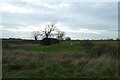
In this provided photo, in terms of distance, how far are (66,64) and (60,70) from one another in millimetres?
1652

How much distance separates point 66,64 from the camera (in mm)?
10672

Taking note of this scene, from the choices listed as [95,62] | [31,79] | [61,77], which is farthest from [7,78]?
[95,62]

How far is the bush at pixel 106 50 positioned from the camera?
11.1m

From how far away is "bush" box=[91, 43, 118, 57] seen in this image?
36.4 feet

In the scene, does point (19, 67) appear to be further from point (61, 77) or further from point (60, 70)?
point (61, 77)

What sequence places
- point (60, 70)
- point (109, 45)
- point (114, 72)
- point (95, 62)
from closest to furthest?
point (114, 72) → point (60, 70) → point (95, 62) → point (109, 45)

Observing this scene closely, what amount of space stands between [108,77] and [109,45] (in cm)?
490

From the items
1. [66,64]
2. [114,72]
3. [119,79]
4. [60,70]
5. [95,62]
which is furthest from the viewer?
[66,64]

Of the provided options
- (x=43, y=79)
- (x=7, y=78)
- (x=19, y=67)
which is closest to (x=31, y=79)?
(x=43, y=79)

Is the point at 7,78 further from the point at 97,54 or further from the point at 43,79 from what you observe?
the point at 97,54

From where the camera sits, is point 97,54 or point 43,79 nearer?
point 43,79

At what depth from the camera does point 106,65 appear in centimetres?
910

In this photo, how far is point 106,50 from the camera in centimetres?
1200

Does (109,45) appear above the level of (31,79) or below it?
above
